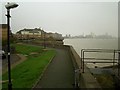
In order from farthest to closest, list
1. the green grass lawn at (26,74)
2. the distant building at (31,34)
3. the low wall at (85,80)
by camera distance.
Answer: the distant building at (31,34) < the green grass lawn at (26,74) < the low wall at (85,80)

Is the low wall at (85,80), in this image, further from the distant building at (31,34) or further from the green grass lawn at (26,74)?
the distant building at (31,34)

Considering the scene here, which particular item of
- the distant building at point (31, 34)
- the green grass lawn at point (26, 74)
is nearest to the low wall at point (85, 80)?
the green grass lawn at point (26, 74)

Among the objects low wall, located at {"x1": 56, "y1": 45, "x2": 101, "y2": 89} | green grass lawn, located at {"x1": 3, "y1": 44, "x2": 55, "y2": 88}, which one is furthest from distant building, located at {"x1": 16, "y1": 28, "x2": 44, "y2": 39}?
low wall, located at {"x1": 56, "y1": 45, "x2": 101, "y2": 89}

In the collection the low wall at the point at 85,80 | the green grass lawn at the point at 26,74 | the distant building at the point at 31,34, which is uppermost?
the distant building at the point at 31,34

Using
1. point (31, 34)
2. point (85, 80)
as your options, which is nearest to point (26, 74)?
point (85, 80)

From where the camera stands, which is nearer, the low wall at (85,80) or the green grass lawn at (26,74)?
the low wall at (85,80)

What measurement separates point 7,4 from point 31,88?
14.1ft

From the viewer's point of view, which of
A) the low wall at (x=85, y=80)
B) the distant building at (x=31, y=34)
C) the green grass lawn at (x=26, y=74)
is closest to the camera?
the low wall at (x=85, y=80)

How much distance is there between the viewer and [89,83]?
830 centimetres

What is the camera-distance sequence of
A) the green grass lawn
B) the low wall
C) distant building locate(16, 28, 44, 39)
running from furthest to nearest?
distant building locate(16, 28, 44, 39) < the green grass lawn < the low wall

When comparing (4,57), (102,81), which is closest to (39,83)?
(102,81)

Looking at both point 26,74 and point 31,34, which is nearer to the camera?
point 26,74

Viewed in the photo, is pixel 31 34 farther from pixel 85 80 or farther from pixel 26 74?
pixel 85 80

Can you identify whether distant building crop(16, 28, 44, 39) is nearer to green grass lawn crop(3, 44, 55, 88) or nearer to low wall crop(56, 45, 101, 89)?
green grass lawn crop(3, 44, 55, 88)
